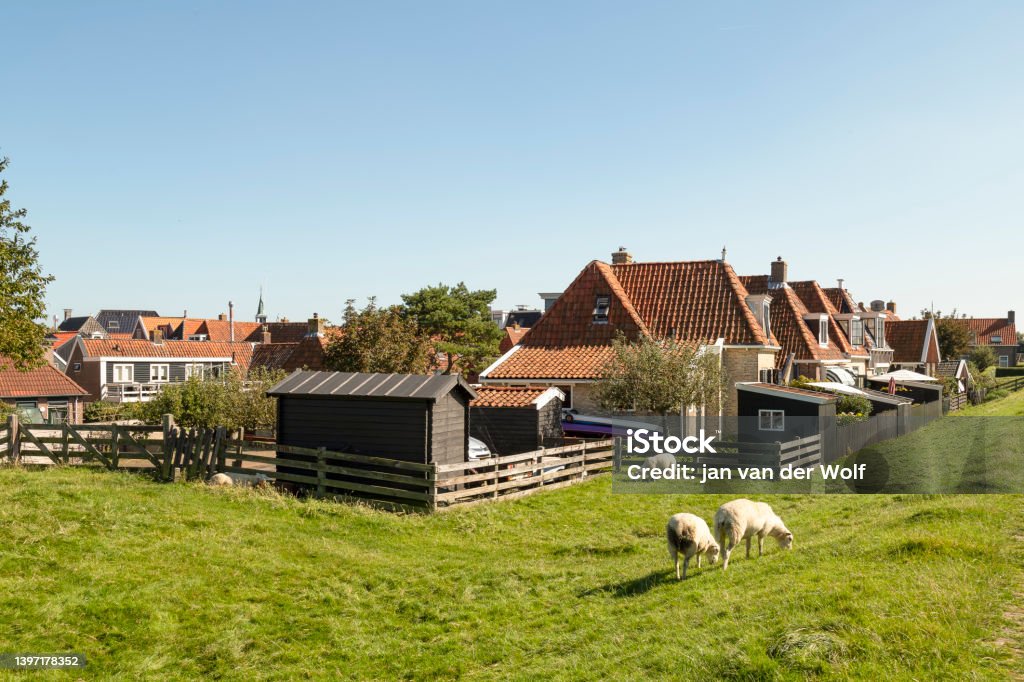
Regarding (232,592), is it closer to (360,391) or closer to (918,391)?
(360,391)

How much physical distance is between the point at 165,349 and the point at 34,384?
1901cm

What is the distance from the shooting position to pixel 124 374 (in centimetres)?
6012

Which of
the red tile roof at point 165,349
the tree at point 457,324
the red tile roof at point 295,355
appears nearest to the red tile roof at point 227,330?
the red tile roof at point 165,349

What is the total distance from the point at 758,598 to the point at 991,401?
5540 cm

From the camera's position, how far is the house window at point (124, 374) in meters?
59.5

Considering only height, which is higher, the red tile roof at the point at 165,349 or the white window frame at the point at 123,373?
the red tile roof at the point at 165,349

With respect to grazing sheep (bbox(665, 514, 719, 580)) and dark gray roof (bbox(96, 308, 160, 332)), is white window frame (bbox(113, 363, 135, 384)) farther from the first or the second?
dark gray roof (bbox(96, 308, 160, 332))

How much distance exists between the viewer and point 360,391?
19797 millimetres

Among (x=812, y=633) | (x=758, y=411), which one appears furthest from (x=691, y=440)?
(x=812, y=633)

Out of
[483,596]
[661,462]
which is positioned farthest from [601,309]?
[483,596]

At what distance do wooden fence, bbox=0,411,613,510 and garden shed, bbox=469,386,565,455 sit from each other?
7.62 feet

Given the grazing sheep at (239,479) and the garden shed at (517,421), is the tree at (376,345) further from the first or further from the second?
the grazing sheep at (239,479)

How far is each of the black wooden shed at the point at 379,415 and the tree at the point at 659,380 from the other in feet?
28.2

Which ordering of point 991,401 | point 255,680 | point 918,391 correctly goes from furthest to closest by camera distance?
point 991,401
point 918,391
point 255,680
